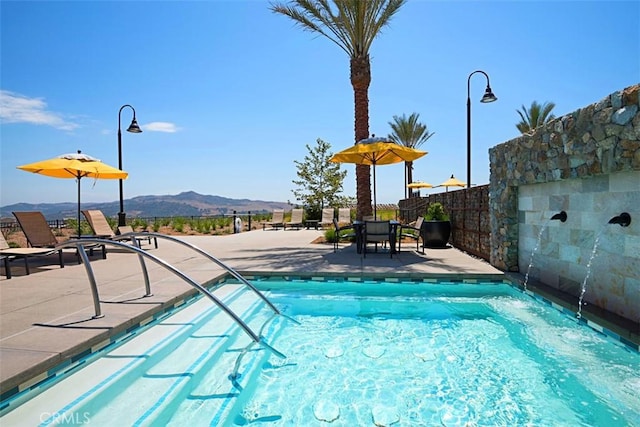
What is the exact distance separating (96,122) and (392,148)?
1690cm

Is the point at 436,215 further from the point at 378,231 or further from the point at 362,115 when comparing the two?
the point at 362,115

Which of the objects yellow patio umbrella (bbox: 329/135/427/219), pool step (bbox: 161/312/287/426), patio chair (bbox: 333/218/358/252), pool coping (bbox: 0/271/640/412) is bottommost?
pool step (bbox: 161/312/287/426)

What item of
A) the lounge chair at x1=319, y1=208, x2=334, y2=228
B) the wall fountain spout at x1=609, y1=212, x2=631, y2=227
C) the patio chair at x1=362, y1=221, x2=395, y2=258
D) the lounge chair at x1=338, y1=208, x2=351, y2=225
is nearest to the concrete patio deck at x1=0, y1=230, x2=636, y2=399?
the patio chair at x1=362, y1=221, x2=395, y2=258

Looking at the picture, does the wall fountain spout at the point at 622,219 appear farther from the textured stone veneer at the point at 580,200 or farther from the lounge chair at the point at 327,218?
the lounge chair at the point at 327,218

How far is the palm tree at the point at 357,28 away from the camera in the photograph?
1027 cm

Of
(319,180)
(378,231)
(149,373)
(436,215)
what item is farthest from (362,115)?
(149,373)

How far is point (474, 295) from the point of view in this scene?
18.2ft

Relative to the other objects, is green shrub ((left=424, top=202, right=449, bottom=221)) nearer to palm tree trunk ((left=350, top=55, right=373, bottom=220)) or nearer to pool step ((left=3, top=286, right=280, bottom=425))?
palm tree trunk ((left=350, top=55, right=373, bottom=220))

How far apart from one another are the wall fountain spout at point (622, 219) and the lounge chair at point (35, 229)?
9183mm

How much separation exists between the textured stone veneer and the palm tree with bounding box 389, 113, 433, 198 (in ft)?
69.6

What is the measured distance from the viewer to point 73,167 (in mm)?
7801

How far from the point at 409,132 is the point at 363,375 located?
26468 mm

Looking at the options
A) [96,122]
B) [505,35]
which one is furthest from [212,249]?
[96,122]

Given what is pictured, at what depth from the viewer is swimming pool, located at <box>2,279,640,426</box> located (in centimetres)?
259
